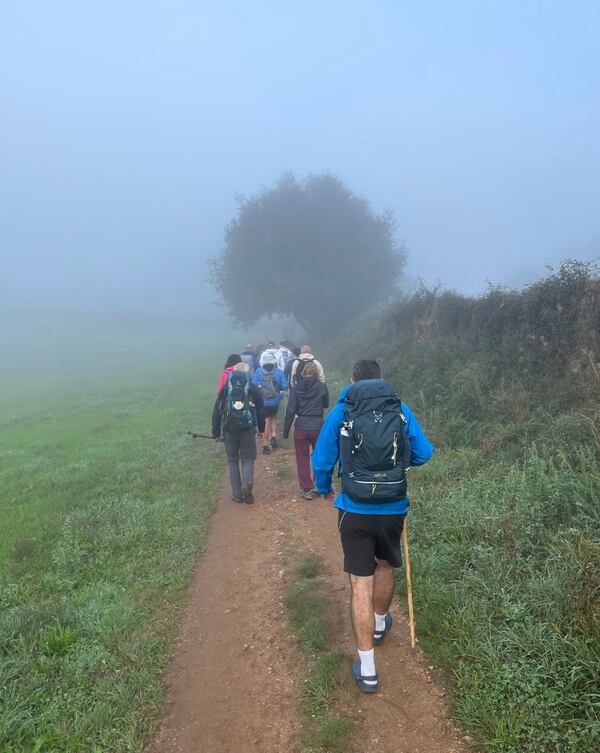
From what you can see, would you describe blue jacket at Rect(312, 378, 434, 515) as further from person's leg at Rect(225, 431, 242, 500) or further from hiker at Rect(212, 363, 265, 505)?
person's leg at Rect(225, 431, 242, 500)

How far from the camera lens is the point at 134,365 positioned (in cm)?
4081

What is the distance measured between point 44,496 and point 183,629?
215 inches

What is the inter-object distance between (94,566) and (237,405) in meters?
2.86

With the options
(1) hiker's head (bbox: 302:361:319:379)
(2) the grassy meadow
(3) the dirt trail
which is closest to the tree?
(2) the grassy meadow

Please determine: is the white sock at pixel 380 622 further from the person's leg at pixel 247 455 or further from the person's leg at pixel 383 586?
the person's leg at pixel 247 455

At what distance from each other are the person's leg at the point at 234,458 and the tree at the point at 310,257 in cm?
2683

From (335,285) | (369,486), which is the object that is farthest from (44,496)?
(335,285)

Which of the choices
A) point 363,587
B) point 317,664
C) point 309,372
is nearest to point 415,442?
point 363,587

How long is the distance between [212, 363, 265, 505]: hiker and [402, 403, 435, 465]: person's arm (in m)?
Result: 3.86

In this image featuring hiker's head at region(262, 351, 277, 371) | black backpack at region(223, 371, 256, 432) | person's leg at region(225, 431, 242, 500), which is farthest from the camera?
hiker's head at region(262, 351, 277, 371)

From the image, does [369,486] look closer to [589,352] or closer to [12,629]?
[12,629]

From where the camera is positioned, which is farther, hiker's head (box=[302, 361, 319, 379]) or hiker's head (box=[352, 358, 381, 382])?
hiker's head (box=[302, 361, 319, 379])

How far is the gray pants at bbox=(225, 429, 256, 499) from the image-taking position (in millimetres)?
7445

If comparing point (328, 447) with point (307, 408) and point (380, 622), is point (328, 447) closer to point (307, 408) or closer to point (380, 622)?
point (380, 622)
